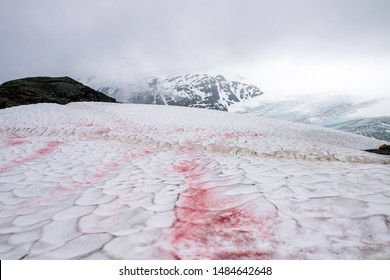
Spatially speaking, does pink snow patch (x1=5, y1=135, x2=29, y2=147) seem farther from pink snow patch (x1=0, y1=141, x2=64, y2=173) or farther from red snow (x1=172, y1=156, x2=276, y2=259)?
red snow (x1=172, y1=156, x2=276, y2=259)

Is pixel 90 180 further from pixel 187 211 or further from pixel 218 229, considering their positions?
pixel 218 229

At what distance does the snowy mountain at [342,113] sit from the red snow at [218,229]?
87.5m

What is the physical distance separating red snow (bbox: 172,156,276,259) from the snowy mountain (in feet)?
287

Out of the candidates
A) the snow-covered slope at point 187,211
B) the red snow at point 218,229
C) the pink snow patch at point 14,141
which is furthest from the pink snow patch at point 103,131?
the red snow at point 218,229

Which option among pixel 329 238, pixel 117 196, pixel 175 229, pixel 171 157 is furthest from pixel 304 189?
pixel 171 157

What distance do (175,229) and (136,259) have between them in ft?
1.62

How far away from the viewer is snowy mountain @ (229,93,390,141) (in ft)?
275

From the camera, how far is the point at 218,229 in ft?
7.42

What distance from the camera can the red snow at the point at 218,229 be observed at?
192 centimetres

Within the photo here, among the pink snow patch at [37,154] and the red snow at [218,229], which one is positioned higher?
the pink snow patch at [37,154]

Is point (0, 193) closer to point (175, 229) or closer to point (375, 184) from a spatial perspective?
point (175, 229)

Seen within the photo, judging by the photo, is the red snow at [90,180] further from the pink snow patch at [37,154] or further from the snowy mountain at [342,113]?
the snowy mountain at [342,113]

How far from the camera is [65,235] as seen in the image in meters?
2.27
